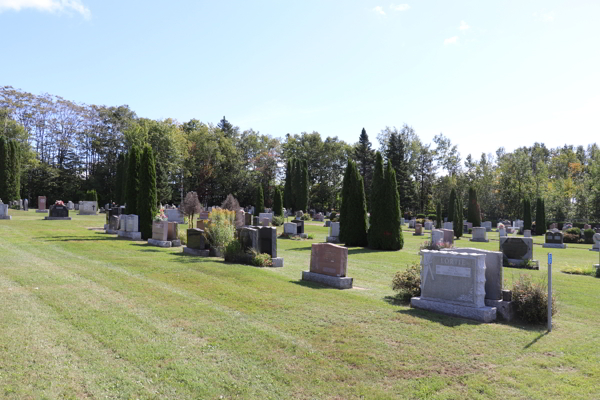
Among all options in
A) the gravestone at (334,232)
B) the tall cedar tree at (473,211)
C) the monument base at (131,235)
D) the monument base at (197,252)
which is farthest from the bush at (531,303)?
the tall cedar tree at (473,211)

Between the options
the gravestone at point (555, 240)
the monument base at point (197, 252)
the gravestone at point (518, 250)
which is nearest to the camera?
the monument base at point (197, 252)

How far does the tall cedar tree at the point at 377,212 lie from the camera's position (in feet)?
67.6

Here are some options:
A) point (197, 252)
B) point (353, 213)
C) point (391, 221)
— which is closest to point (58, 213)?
point (197, 252)

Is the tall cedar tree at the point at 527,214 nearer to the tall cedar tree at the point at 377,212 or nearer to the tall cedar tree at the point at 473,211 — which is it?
the tall cedar tree at the point at 473,211

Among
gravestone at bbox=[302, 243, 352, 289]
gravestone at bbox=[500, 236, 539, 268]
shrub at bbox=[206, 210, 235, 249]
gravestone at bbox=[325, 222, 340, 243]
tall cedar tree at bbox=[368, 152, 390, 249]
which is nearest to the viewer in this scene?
gravestone at bbox=[302, 243, 352, 289]

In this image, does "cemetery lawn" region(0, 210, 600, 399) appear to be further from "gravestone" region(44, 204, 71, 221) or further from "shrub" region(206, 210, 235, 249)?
"gravestone" region(44, 204, 71, 221)

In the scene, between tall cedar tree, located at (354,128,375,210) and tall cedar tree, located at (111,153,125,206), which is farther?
tall cedar tree, located at (354,128,375,210)

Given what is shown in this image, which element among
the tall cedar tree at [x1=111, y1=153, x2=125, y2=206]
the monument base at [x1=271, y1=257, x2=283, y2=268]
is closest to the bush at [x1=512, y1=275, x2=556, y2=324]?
the monument base at [x1=271, y1=257, x2=283, y2=268]

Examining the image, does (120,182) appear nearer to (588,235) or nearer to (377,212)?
(377,212)

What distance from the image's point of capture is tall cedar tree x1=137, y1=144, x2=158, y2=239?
65.3ft

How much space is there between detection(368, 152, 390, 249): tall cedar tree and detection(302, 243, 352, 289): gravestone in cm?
1052

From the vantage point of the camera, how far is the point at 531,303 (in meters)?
7.13

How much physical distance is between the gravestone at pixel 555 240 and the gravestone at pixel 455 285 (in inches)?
873

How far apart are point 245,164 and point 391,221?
47.2m
